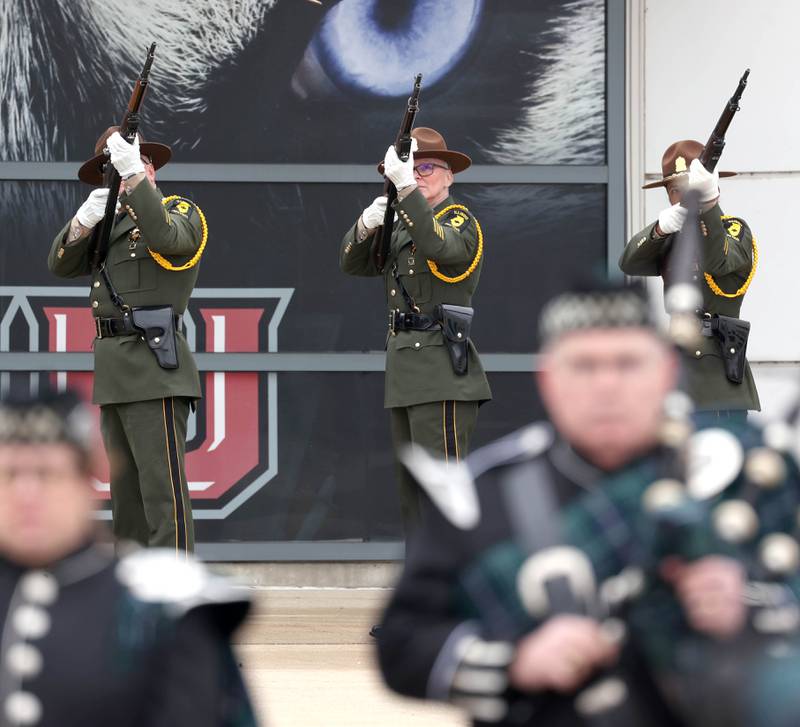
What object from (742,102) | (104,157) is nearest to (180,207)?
(104,157)

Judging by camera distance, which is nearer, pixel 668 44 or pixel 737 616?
pixel 737 616

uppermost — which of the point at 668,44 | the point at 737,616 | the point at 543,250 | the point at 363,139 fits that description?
the point at 668,44

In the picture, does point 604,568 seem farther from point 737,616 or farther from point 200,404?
point 200,404

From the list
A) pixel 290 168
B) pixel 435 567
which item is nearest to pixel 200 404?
pixel 290 168

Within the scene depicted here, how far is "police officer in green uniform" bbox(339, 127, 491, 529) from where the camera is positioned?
6.49m

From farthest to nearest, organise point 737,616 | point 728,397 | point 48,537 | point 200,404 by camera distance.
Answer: point 200,404 < point 728,397 < point 48,537 < point 737,616

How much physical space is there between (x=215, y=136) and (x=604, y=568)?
5833mm

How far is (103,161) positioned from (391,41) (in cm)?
188

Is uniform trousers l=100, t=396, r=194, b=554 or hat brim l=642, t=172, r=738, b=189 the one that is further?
hat brim l=642, t=172, r=738, b=189

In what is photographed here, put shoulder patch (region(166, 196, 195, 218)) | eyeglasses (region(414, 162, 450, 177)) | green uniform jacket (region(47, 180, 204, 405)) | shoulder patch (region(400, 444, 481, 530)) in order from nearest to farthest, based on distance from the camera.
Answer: shoulder patch (region(400, 444, 481, 530)), green uniform jacket (region(47, 180, 204, 405)), shoulder patch (region(166, 196, 195, 218)), eyeglasses (region(414, 162, 450, 177))

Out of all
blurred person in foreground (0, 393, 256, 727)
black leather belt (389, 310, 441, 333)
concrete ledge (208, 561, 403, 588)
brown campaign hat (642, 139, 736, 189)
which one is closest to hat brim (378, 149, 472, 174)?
black leather belt (389, 310, 441, 333)

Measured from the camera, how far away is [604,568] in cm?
→ 221

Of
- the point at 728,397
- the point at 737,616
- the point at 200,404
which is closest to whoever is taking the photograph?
the point at 737,616

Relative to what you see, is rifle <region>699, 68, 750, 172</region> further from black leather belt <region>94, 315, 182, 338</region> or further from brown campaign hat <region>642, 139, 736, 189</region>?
black leather belt <region>94, 315, 182, 338</region>
